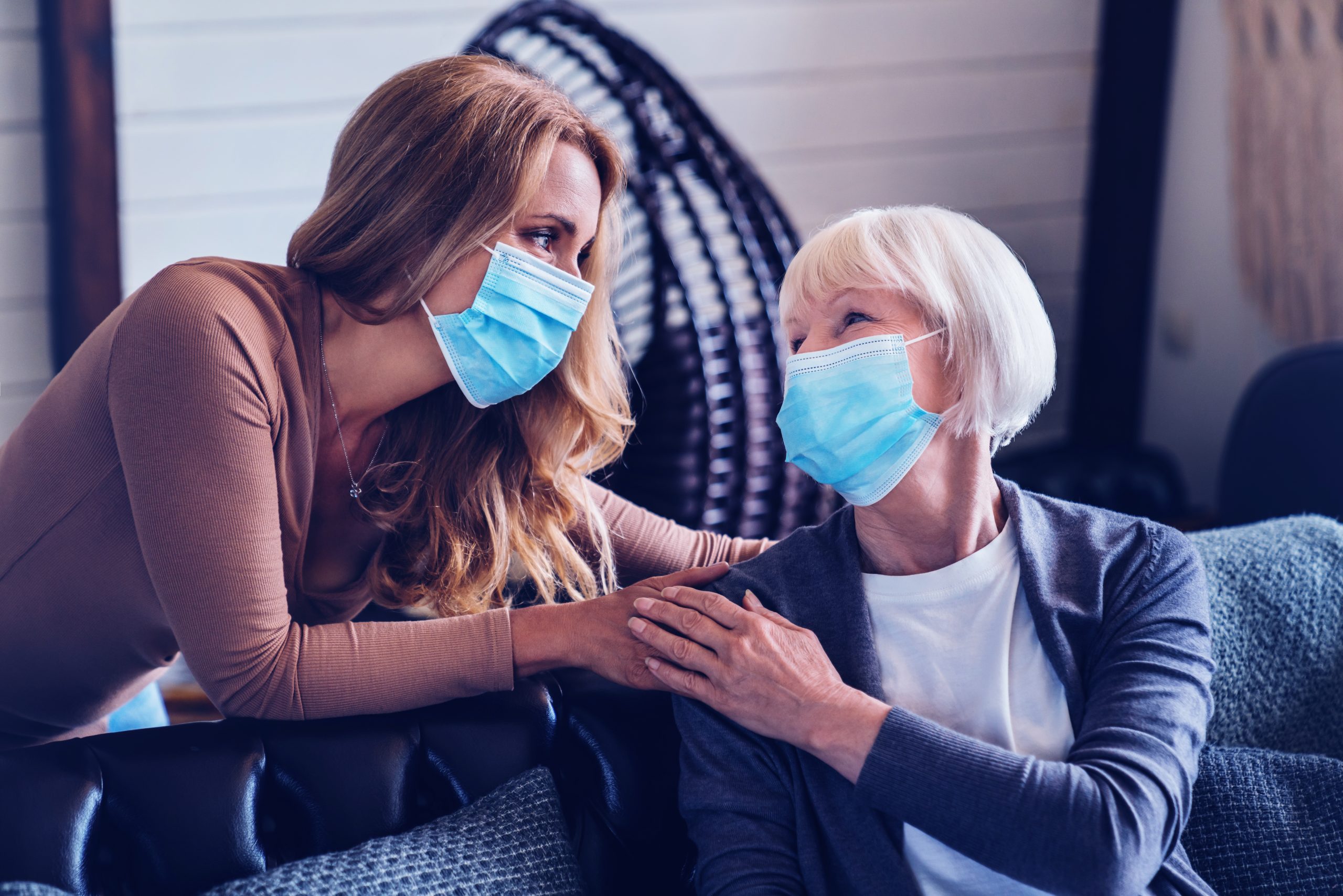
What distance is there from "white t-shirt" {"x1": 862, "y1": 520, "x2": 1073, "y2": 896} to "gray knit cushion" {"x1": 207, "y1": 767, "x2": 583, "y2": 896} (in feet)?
1.24

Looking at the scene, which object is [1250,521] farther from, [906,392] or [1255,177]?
[906,392]

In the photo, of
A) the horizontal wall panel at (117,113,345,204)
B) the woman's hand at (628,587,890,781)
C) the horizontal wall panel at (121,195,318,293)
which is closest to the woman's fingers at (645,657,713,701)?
the woman's hand at (628,587,890,781)

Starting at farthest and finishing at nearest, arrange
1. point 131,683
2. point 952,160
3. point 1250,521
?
point 952,160 < point 1250,521 < point 131,683

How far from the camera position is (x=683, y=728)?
1.20m

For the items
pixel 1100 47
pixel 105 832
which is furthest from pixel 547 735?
pixel 1100 47

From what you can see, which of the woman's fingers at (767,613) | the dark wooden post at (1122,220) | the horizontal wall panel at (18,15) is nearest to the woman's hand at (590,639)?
the woman's fingers at (767,613)

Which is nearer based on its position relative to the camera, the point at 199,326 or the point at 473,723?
the point at 199,326

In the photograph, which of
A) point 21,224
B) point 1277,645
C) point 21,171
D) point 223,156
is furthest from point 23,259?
point 1277,645

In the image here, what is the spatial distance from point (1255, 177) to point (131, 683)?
8.74 ft

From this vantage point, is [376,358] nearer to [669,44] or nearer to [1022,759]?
[1022,759]

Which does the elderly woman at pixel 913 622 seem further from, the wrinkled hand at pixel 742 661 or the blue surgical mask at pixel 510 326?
the blue surgical mask at pixel 510 326

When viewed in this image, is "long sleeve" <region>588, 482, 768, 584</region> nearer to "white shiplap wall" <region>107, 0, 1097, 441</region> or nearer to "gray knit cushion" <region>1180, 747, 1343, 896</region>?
"gray knit cushion" <region>1180, 747, 1343, 896</region>

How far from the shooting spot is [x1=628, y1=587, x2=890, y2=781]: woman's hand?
1.07 m

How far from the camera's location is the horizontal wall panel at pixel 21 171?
7.37 ft
